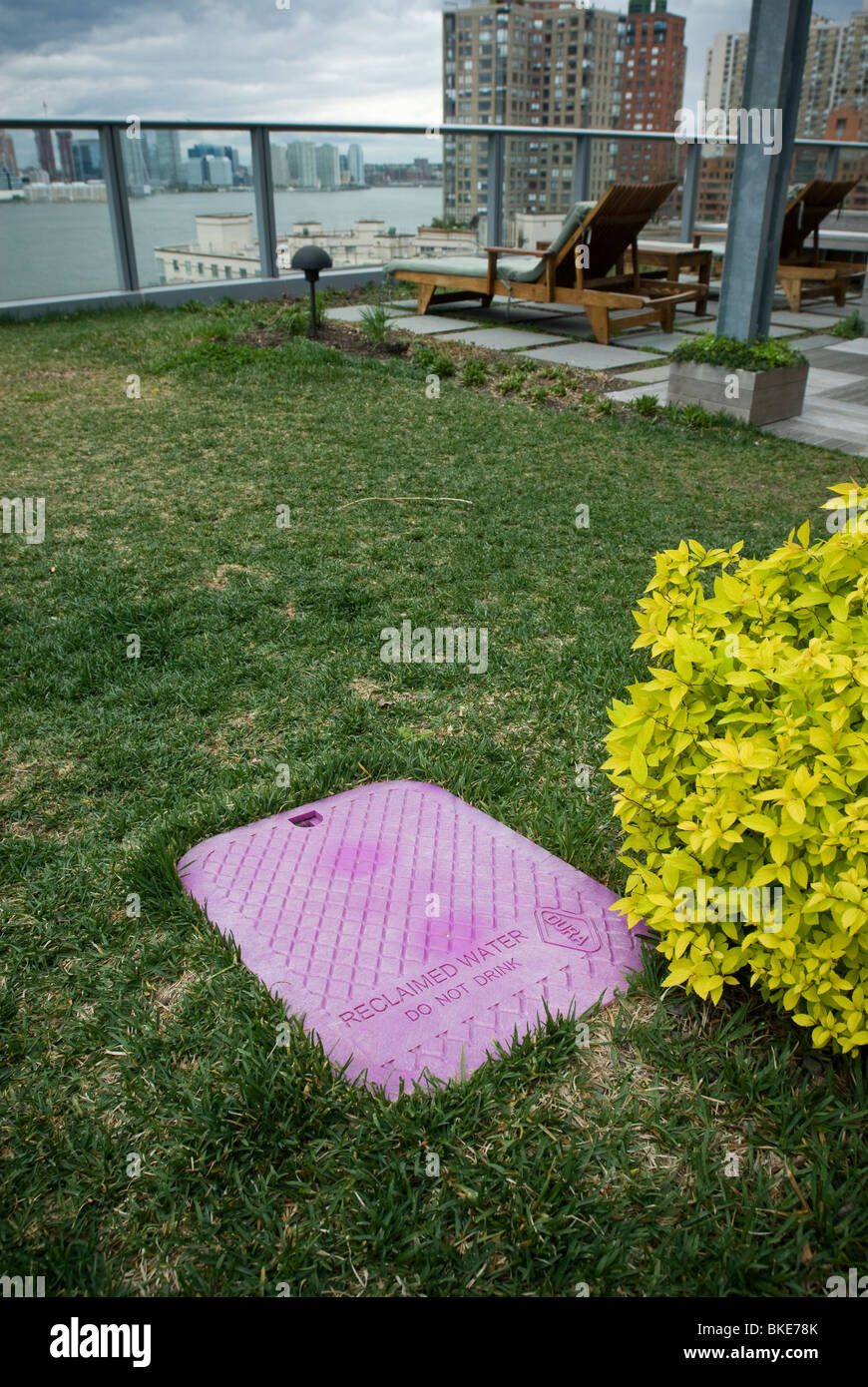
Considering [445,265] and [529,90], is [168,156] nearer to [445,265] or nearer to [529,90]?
[445,265]

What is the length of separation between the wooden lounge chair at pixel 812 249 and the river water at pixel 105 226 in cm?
429

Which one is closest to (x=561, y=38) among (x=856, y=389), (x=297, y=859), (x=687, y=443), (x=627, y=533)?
(x=856, y=389)

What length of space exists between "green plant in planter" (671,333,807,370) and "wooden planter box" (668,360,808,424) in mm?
30

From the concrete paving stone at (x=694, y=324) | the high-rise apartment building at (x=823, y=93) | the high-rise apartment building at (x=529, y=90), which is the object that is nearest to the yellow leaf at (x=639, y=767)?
the concrete paving stone at (x=694, y=324)

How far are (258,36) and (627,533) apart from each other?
65502 mm

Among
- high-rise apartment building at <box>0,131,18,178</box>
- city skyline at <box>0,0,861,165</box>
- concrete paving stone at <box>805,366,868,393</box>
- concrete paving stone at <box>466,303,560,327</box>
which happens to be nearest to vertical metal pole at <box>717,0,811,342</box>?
concrete paving stone at <box>805,366,868,393</box>

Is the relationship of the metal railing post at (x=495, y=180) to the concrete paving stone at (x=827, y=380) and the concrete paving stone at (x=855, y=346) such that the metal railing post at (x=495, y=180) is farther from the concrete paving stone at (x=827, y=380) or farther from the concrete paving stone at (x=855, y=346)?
the concrete paving stone at (x=827, y=380)

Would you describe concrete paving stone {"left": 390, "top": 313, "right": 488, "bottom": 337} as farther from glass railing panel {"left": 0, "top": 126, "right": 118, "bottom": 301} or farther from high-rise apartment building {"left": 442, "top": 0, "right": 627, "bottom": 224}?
glass railing panel {"left": 0, "top": 126, "right": 118, "bottom": 301}

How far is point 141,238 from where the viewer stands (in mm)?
10172

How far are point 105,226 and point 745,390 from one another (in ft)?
24.0

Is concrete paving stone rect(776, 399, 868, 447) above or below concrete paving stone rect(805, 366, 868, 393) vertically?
below

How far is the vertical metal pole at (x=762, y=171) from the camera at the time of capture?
5.29 meters

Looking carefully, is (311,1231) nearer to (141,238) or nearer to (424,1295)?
(424,1295)

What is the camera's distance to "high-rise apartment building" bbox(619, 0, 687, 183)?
13.0 metres
